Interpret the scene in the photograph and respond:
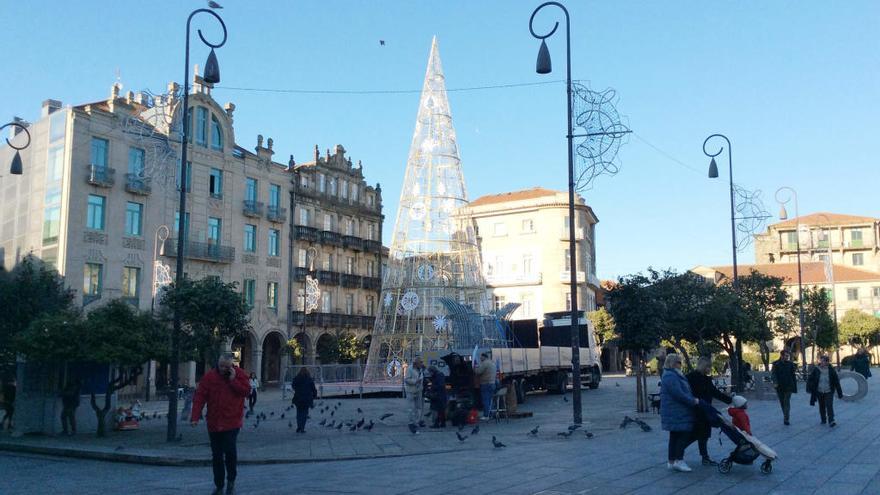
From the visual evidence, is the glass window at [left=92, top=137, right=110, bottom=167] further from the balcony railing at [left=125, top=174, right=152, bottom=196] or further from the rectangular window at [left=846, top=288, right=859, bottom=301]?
the rectangular window at [left=846, top=288, right=859, bottom=301]

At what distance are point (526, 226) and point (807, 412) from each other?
48498mm

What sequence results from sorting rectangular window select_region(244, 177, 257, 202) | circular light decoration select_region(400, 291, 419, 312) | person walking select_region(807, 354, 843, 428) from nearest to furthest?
person walking select_region(807, 354, 843, 428) < circular light decoration select_region(400, 291, 419, 312) < rectangular window select_region(244, 177, 257, 202)

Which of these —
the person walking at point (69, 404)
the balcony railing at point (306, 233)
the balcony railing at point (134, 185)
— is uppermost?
the balcony railing at point (134, 185)

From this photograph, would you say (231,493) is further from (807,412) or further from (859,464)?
(807,412)

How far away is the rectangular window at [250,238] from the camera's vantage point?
157 feet

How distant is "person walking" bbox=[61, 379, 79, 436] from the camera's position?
18.3 metres

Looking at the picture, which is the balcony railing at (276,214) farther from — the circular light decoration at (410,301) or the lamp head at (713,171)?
the lamp head at (713,171)

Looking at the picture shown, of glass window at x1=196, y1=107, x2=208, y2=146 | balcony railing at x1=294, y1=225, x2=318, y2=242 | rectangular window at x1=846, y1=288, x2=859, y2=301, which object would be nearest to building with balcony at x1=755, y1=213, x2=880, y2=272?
rectangular window at x1=846, y1=288, x2=859, y2=301

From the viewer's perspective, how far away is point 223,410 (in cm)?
946

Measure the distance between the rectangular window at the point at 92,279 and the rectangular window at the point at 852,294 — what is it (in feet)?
256

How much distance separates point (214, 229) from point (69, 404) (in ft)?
91.5

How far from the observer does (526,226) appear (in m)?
69.2

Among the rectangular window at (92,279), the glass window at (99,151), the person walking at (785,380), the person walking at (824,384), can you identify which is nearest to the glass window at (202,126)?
the glass window at (99,151)

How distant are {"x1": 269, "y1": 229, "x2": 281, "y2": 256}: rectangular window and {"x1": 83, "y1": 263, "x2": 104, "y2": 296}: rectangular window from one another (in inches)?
487
